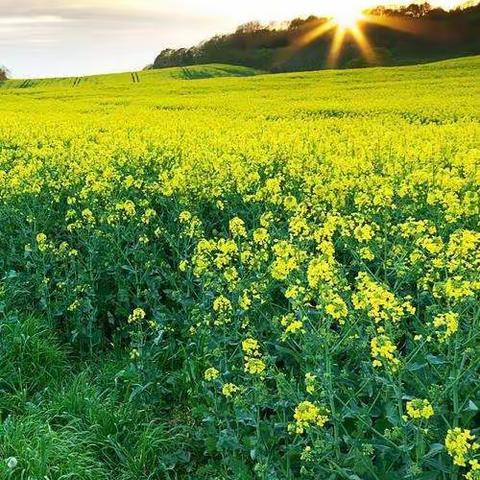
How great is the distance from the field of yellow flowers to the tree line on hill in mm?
81004

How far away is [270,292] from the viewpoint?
519 cm

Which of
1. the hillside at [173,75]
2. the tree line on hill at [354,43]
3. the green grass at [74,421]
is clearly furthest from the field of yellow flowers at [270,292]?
the tree line on hill at [354,43]

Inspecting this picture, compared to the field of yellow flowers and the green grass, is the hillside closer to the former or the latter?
the field of yellow flowers

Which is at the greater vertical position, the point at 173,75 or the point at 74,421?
the point at 74,421

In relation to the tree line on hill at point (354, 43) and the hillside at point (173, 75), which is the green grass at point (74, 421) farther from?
the tree line on hill at point (354, 43)

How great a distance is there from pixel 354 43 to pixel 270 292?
4269 inches

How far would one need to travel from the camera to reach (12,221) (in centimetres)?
767

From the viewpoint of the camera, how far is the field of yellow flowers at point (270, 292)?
3.48m

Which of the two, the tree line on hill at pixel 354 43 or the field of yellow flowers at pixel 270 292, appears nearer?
the field of yellow flowers at pixel 270 292

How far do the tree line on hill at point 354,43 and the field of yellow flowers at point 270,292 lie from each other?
81.0m

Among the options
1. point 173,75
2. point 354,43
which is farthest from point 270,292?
point 354,43

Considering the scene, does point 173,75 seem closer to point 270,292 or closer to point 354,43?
point 354,43

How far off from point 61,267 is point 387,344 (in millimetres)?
4199

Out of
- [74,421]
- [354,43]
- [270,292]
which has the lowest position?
[354,43]
